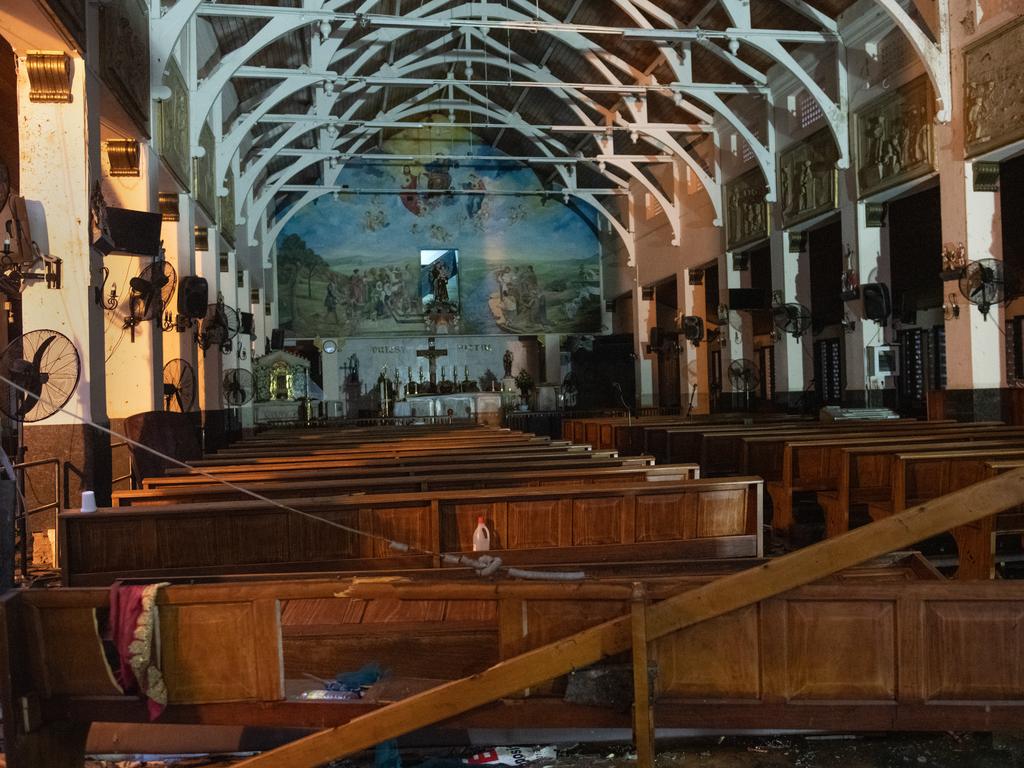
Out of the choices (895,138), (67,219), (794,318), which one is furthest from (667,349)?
(67,219)

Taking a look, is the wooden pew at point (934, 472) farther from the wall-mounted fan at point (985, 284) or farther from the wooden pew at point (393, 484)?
the wall-mounted fan at point (985, 284)

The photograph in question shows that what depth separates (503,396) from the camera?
71.0ft

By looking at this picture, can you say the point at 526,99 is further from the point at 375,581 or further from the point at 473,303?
the point at 375,581

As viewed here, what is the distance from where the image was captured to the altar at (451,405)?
69.3 feet

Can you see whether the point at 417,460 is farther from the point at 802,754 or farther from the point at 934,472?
the point at 802,754

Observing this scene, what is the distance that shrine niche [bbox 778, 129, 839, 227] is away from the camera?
1350 cm

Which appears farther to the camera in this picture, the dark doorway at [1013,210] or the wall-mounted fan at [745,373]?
the wall-mounted fan at [745,373]

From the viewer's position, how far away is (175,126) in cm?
1085

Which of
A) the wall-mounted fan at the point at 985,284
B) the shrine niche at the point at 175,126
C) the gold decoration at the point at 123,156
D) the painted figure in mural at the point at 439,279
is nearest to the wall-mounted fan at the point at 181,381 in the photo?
the shrine niche at the point at 175,126

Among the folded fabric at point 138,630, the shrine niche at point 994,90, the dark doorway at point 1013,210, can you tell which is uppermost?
the shrine niche at point 994,90

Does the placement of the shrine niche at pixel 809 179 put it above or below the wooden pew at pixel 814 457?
above

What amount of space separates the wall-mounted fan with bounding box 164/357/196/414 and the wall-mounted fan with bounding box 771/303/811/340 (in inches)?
383

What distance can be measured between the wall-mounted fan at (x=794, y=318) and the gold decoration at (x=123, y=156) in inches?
414

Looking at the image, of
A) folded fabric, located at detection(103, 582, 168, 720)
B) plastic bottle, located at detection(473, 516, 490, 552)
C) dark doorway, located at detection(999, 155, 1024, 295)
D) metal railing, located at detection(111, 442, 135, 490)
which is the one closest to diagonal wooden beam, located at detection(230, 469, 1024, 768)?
folded fabric, located at detection(103, 582, 168, 720)
